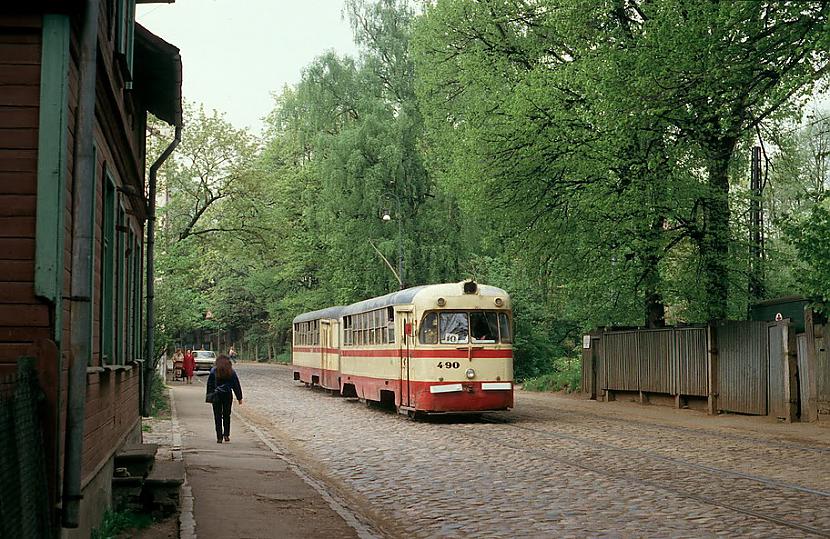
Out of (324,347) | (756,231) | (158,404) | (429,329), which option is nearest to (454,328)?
(429,329)

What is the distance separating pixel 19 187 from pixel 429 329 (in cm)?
1615

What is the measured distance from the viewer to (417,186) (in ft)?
154

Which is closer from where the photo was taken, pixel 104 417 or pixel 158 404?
pixel 104 417

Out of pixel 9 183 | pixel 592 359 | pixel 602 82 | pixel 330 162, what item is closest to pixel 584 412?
pixel 592 359

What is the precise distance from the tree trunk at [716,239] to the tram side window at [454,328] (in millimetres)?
6208

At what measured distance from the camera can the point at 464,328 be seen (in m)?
23.2

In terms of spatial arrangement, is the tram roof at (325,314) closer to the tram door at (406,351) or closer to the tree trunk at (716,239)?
the tram door at (406,351)

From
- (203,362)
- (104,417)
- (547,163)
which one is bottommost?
(203,362)

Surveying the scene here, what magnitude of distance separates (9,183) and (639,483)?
27.0 feet

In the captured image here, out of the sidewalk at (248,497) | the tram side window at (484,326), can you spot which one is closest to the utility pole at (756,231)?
the tram side window at (484,326)

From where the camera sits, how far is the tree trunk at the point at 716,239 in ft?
82.9

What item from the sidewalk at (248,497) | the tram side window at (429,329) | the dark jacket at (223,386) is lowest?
the sidewalk at (248,497)

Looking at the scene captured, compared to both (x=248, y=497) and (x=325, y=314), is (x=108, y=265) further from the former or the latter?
(x=325, y=314)

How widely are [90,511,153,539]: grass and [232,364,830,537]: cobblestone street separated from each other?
2.37m
